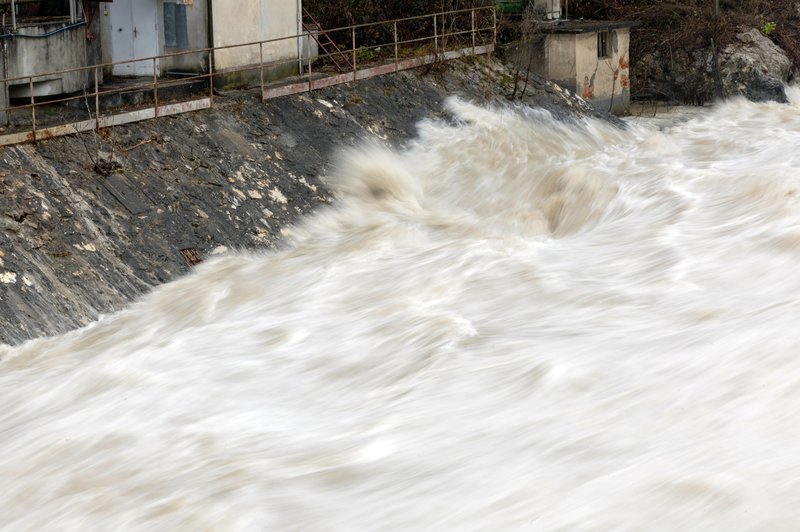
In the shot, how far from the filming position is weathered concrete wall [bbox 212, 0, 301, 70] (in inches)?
782

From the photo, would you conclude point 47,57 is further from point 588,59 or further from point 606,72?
point 606,72

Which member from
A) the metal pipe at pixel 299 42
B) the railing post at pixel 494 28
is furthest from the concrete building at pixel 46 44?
the railing post at pixel 494 28

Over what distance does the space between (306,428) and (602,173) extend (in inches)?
395

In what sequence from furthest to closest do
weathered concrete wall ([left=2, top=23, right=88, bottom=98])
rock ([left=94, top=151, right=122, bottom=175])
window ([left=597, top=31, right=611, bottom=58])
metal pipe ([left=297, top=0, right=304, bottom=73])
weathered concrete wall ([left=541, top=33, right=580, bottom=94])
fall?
window ([left=597, top=31, right=611, bottom=58])
weathered concrete wall ([left=541, top=33, right=580, bottom=94])
metal pipe ([left=297, top=0, right=304, bottom=73])
weathered concrete wall ([left=2, top=23, right=88, bottom=98])
rock ([left=94, top=151, right=122, bottom=175])

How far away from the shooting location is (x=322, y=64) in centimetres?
2245

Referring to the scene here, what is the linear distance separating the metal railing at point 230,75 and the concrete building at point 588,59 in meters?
1.28

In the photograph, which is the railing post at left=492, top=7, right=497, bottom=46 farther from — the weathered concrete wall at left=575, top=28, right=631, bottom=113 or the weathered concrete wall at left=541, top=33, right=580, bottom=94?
the weathered concrete wall at left=575, top=28, right=631, bottom=113

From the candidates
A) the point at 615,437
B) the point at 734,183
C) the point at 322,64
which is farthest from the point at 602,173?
the point at 615,437

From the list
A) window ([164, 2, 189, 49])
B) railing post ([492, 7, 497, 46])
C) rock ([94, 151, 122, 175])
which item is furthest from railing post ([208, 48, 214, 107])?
railing post ([492, 7, 497, 46])

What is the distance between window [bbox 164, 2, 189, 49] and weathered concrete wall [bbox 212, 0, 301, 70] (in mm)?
582

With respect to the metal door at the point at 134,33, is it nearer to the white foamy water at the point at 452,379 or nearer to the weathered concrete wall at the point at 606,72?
the white foamy water at the point at 452,379

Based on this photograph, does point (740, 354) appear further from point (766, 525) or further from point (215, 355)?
point (215, 355)

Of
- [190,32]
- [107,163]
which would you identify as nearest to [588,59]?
[190,32]

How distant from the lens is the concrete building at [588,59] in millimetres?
25219
